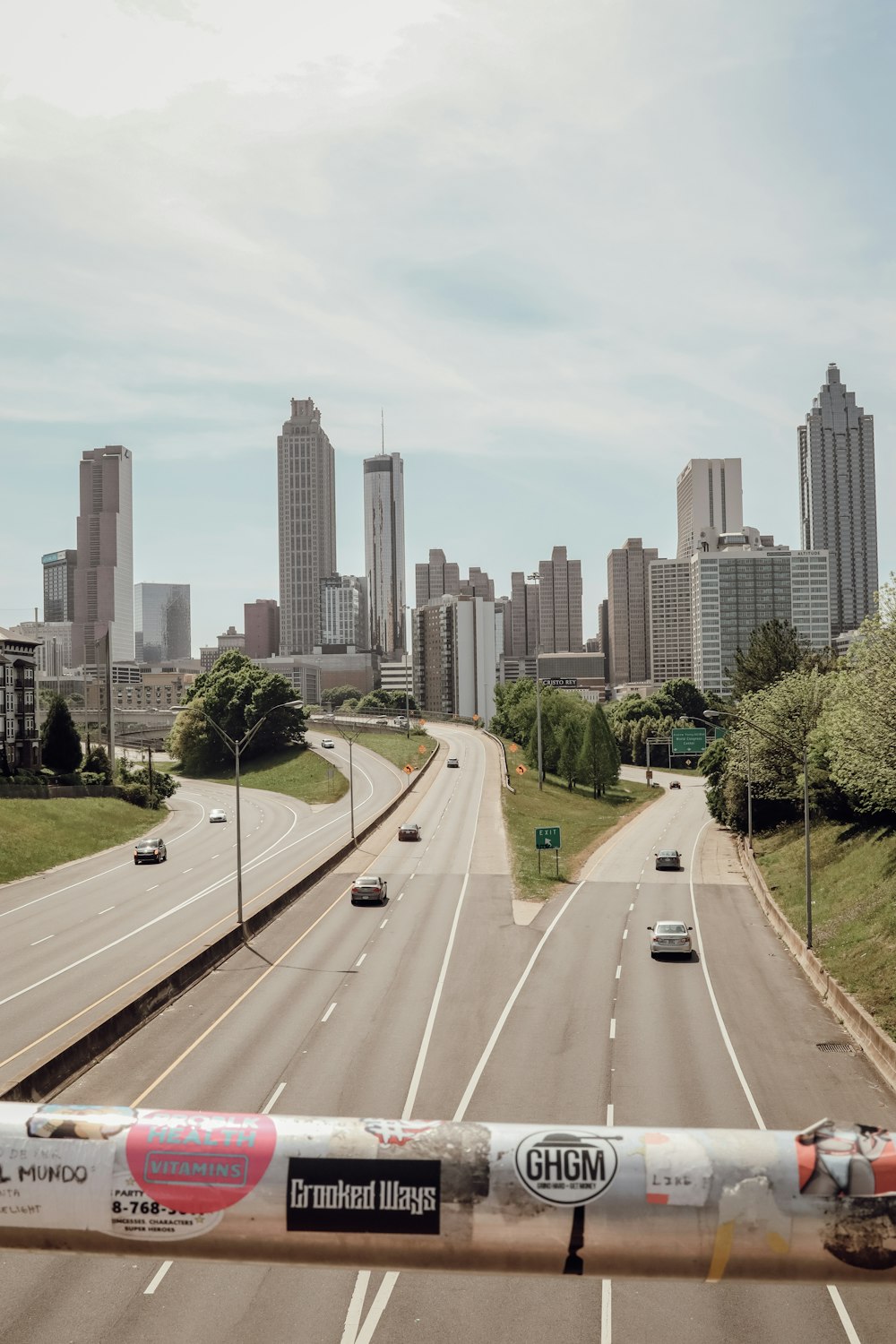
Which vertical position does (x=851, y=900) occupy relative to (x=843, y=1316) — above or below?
below

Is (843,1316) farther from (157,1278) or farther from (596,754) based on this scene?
(596,754)

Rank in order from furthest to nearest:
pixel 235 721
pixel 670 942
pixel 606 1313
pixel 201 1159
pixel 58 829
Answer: pixel 235 721 < pixel 58 829 < pixel 670 942 < pixel 606 1313 < pixel 201 1159

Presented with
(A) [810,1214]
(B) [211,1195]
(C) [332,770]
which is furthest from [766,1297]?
(C) [332,770]

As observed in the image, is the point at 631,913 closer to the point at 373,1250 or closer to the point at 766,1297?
the point at 766,1297

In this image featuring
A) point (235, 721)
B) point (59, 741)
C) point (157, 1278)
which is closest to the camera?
point (157, 1278)

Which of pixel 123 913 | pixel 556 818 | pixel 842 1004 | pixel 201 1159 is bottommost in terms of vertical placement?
pixel 556 818

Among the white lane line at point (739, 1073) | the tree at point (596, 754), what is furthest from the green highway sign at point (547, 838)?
the tree at point (596, 754)

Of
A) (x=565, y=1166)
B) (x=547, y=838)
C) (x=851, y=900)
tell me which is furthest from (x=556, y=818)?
(x=565, y=1166)

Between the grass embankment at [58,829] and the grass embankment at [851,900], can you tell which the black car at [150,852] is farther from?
the grass embankment at [851,900]
